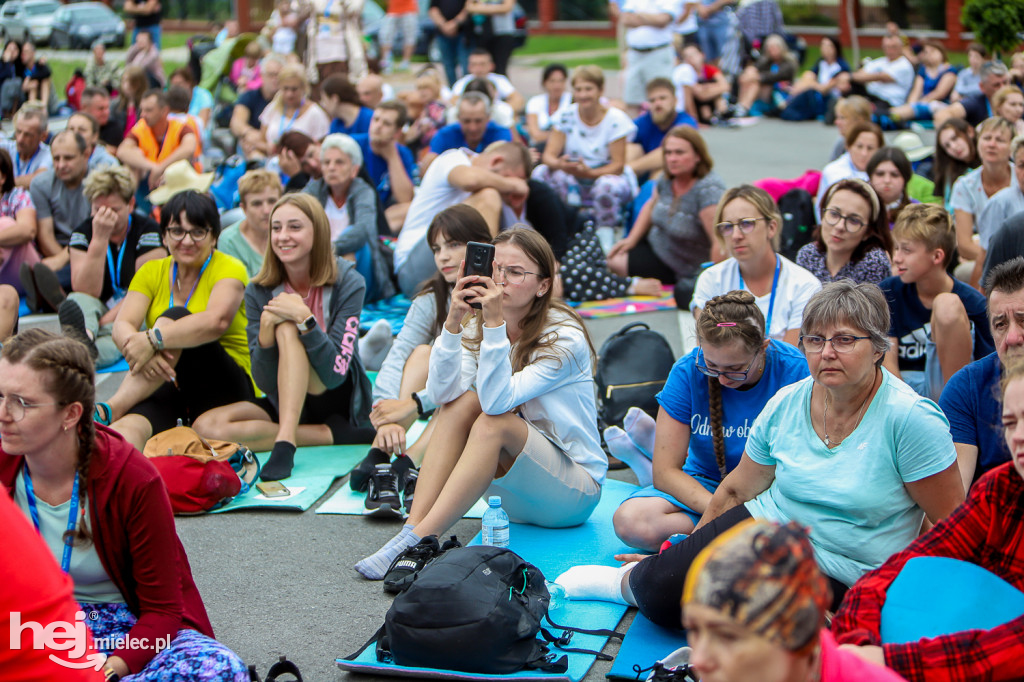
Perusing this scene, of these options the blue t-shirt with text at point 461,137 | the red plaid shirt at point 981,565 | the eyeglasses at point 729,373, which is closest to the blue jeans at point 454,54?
the blue t-shirt with text at point 461,137

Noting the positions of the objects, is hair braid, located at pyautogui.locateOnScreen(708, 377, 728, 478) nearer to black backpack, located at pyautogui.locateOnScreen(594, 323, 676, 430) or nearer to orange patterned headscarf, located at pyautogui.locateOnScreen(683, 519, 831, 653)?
black backpack, located at pyautogui.locateOnScreen(594, 323, 676, 430)

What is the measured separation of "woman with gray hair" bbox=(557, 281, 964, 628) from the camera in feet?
9.51

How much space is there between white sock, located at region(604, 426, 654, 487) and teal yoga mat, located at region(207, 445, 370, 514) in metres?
1.33

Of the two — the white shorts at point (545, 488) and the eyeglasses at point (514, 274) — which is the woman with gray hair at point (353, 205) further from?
the white shorts at point (545, 488)

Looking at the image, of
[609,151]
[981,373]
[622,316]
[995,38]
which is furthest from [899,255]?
[995,38]

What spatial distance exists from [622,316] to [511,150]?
4.58 ft

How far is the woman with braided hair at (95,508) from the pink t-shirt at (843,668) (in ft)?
5.17

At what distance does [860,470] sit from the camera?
2.95 metres

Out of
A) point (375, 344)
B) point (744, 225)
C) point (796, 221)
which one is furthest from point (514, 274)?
point (796, 221)

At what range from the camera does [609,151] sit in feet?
29.8

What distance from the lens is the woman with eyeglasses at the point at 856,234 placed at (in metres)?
5.24

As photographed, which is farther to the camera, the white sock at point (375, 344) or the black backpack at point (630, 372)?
the white sock at point (375, 344)

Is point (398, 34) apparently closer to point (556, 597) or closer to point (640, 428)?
point (640, 428)

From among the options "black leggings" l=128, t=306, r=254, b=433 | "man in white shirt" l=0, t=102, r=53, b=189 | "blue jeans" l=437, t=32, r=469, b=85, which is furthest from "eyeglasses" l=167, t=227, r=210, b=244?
"blue jeans" l=437, t=32, r=469, b=85
